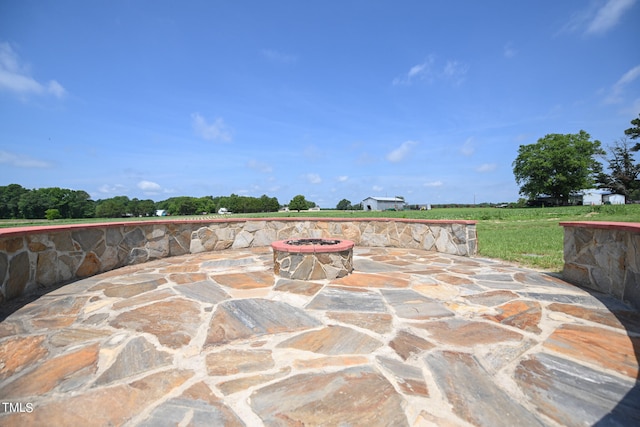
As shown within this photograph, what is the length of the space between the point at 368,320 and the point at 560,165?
174 ft

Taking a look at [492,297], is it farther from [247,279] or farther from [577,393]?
[247,279]

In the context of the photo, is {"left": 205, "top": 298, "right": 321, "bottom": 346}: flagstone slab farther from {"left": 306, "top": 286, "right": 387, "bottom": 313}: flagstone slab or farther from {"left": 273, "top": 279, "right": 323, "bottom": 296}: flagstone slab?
{"left": 273, "top": 279, "right": 323, "bottom": 296}: flagstone slab

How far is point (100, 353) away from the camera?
2262 millimetres

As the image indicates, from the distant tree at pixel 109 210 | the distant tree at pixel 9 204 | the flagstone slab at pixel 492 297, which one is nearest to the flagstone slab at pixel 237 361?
the flagstone slab at pixel 492 297

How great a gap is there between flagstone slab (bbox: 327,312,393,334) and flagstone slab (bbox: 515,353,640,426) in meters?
1.09

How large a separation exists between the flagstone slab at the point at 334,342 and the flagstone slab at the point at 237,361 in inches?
8.9

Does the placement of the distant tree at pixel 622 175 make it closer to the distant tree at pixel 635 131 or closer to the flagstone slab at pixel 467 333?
the distant tree at pixel 635 131

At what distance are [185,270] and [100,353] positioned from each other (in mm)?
3137

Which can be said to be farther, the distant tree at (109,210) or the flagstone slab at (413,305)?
the distant tree at (109,210)

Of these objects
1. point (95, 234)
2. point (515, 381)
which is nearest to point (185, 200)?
point (95, 234)

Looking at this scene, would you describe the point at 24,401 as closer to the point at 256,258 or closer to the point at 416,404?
the point at 416,404

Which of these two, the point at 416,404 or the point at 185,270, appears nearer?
the point at 416,404

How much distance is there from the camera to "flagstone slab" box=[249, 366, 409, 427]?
1561 millimetres

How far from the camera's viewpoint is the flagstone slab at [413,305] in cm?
308
